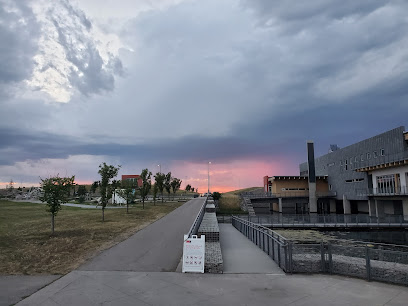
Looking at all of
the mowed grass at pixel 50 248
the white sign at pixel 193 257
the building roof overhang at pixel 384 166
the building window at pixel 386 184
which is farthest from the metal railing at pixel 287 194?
the white sign at pixel 193 257

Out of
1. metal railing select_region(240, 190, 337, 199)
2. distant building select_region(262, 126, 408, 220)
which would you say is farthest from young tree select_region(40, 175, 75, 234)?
metal railing select_region(240, 190, 337, 199)

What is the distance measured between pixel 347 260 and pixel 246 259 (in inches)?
167

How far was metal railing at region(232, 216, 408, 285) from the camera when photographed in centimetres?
870

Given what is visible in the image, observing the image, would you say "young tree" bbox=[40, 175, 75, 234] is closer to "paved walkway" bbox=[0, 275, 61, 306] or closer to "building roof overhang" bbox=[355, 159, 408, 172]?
"paved walkway" bbox=[0, 275, 61, 306]

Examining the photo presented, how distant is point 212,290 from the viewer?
8.21 metres

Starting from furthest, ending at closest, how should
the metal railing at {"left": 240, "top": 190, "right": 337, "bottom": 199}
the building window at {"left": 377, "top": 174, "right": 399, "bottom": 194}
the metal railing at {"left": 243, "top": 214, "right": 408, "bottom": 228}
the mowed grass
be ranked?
the metal railing at {"left": 240, "top": 190, "right": 337, "bottom": 199} < the building window at {"left": 377, "top": 174, "right": 399, "bottom": 194} < the metal railing at {"left": 243, "top": 214, "right": 408, "bottom": 228} < the mowed grass

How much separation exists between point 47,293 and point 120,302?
254 cm

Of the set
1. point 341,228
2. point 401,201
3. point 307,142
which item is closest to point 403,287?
point 341,228

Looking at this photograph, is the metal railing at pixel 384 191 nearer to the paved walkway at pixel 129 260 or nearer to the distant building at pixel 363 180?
the distant building at pixel 363 180

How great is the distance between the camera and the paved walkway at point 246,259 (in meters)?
10.6

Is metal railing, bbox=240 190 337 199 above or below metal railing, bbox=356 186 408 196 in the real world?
below

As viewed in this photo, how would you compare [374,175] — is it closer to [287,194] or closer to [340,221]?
[340,221]

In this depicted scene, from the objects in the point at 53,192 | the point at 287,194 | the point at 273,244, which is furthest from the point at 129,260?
the point at 287,194

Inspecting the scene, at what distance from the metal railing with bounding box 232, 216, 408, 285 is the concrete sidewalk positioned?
1.25 feet
